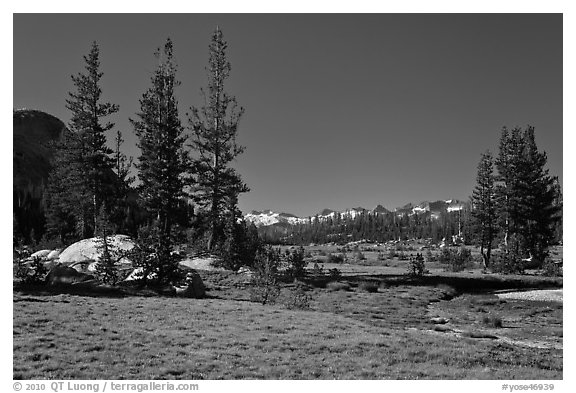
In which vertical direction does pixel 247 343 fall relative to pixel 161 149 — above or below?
below

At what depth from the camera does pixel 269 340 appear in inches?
651

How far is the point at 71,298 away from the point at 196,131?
2521cm

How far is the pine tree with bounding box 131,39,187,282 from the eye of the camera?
40062mm

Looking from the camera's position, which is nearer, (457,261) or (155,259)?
(155,259)

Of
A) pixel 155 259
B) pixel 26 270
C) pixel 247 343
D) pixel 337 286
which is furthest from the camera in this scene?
pixel 337 286

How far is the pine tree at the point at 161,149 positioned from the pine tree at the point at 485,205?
4546cm

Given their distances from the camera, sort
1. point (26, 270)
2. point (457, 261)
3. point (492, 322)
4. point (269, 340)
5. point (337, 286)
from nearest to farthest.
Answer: point (269, 340) → point (492, 322) → point (26, 270) → point (337, 286) → point (457, 261)

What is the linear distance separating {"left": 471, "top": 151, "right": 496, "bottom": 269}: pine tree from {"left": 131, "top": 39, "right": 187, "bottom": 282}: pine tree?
4546cm

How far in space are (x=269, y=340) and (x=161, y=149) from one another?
93.9ft

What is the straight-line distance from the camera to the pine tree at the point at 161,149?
4006cm

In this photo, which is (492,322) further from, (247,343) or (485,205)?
(485,205)

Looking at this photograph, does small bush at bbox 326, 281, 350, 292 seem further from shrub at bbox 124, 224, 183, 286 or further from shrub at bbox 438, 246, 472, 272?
shrub at bbox 438, 246, 472, 272

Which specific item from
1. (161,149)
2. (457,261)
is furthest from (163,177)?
(457,261)
